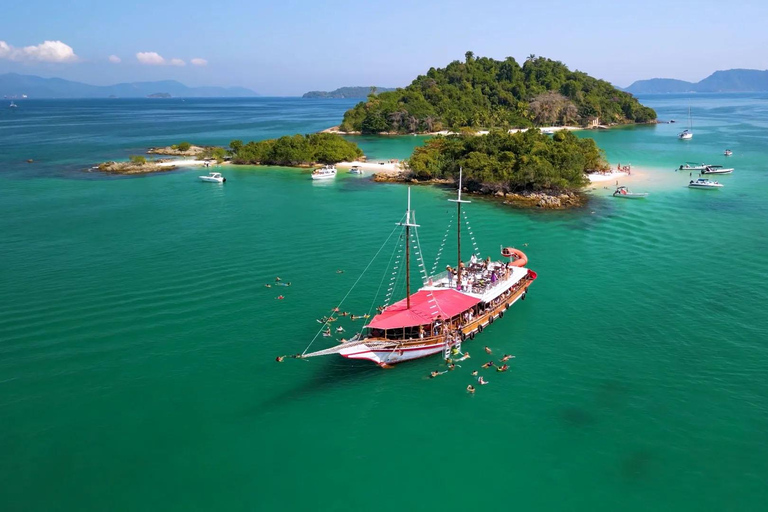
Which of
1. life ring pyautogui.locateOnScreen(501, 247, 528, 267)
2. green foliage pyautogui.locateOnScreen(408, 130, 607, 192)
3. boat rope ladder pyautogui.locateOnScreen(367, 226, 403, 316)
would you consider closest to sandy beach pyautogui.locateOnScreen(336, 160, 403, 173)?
green foliage pyautogui.locateOnScreen(408, 130, 607, 192)

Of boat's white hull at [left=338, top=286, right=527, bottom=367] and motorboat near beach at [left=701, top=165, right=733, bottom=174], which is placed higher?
motorboat near beach at [left=701, top=165, right=733, bottom=174]

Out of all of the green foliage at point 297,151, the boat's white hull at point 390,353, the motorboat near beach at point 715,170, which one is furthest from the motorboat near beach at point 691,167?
the boat's white hull at point 390,353

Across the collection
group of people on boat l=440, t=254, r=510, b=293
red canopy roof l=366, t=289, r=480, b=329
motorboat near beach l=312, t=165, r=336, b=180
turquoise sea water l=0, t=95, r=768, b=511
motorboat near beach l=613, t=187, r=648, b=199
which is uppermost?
motorboat near beach l=312, t=165, r=336, b=180

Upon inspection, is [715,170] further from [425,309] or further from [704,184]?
[425,309]

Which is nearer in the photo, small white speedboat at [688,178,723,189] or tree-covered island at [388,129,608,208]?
tree-covered island at [388,129,608,208]

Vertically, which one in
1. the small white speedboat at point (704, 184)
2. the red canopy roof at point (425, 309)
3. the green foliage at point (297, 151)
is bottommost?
the red canopy roof at point (425, 309)

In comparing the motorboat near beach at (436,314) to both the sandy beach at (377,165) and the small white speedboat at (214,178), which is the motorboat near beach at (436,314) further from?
the sandy beach at (377,165)

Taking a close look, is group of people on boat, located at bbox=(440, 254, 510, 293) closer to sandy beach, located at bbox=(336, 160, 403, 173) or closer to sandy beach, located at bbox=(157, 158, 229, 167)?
sandy beach, located at bbox=(336, 160, 403, 173)

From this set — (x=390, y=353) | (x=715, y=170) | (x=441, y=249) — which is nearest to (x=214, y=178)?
(x=441, y=249)
